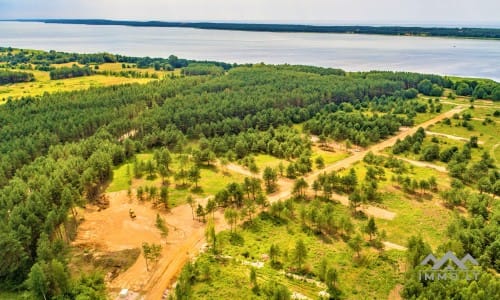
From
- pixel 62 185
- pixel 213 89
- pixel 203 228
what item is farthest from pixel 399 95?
pixel 62 185

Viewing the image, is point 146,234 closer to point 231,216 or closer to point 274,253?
point 231,216

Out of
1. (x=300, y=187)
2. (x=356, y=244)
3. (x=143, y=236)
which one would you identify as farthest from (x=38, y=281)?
(x=300, y=187)

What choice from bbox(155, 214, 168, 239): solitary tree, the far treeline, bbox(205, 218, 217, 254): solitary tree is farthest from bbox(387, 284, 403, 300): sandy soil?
the far treeline

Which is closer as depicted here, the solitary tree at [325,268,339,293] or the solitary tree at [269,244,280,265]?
the solitary tree at [325,268,339,293]

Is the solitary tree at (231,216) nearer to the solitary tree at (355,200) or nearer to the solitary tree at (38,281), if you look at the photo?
the solitary tree at (355,200)

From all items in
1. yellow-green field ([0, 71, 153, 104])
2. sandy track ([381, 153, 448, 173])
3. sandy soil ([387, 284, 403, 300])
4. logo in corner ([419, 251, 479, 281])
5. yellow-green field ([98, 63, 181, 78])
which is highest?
yellow-green field ([98, 63, 181, 78])

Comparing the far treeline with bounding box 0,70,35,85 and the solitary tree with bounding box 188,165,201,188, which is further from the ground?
the far treeline with bounding box 0,70,35,85

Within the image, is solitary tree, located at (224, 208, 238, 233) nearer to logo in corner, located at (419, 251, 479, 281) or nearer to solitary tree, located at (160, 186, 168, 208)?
solitary tree, located at (160, 186, 168, 208)

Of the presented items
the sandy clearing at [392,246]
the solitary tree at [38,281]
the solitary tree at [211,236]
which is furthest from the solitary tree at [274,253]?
the solitary tree at [38,281]

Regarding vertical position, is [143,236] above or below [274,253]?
below

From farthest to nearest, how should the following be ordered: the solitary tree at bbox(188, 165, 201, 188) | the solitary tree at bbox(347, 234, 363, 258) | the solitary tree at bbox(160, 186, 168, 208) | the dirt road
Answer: the solitary tree at bbox(188, 165, 201, 188) < the solitary tree at bbox(160, 186, 168, 208) < the solitary tree at bbox(347, 234, 363, 258) < the dirt road
